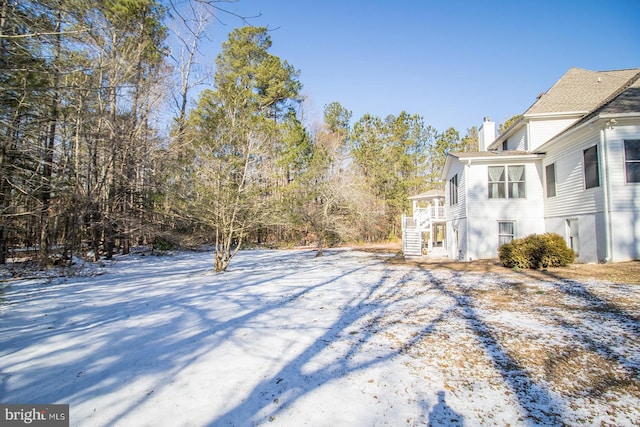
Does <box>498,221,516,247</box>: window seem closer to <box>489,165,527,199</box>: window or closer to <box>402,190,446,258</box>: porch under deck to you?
<box>489,165,527,199</box>: window

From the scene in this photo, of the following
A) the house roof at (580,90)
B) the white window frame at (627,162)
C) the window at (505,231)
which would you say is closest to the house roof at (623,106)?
the white window frame at (627,162)

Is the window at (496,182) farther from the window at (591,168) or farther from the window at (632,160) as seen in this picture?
the window at (632,160)

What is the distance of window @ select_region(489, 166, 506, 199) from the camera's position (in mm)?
13172

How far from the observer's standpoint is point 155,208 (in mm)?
16203

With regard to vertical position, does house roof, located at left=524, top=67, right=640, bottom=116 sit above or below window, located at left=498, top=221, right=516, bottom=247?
above

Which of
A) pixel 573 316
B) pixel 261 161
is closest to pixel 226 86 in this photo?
pixel 261 161

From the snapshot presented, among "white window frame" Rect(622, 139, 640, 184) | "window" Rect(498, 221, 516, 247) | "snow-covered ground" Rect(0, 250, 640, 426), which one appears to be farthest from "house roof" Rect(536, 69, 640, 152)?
"snow-covered ground" Rect(0, 250, 640, 426)

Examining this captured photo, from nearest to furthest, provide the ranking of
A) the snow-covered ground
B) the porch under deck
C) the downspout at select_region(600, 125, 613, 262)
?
the snow-covered ground, the downspout at select_region(600, 125, 613, 262), the porch under deck

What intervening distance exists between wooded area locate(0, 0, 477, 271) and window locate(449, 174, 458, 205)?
6900mm

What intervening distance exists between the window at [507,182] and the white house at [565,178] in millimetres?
38

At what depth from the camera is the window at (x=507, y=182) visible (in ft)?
42.8

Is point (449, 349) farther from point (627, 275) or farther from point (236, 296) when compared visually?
point (627, 275)

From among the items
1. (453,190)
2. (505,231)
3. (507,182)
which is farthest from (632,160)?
(453,190)

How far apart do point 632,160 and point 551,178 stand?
3.02 metres
